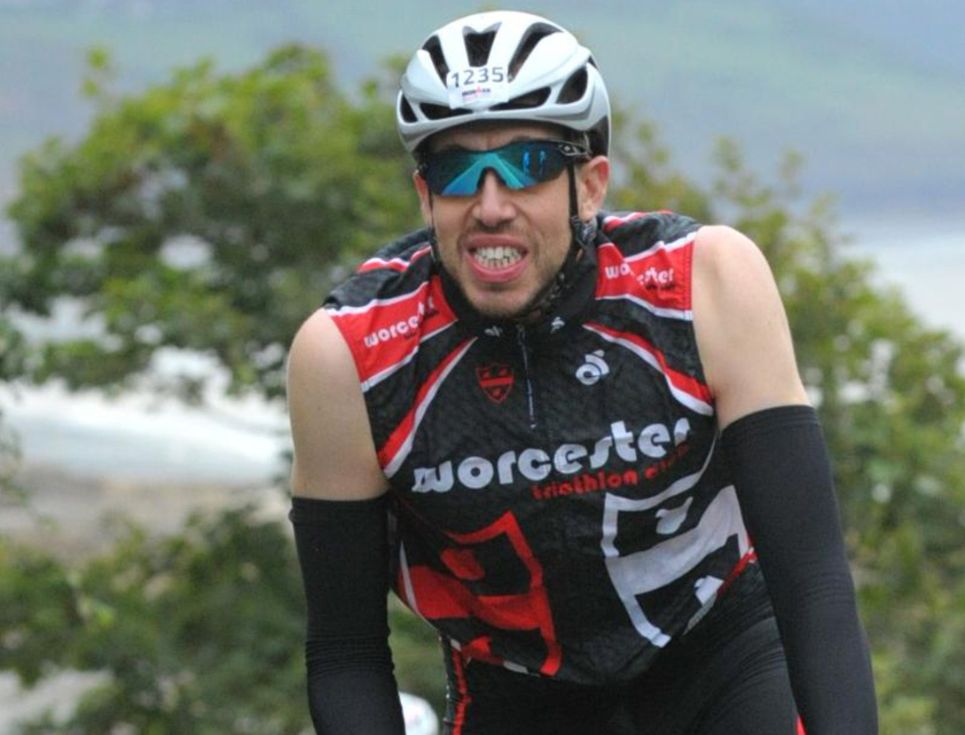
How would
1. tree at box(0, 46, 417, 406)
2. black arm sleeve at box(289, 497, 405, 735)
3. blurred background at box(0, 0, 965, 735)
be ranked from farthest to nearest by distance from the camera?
tree at box(0, 46, 417, 406)
blurred background at box(0, 0, 965, 735)
black arm sleeve at box(289, 497, 405, 735)

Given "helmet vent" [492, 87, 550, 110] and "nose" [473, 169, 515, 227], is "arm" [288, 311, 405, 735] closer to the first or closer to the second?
"nose" [473, 169, 515, 227]

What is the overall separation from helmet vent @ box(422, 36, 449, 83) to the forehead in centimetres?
9

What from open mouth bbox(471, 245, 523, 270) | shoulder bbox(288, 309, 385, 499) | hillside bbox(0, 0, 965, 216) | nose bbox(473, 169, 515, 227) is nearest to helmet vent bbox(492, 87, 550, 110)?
nose bbox(473, 169, 515, 227)

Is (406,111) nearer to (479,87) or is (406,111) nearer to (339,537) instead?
(479,87)

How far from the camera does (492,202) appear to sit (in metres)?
3.20

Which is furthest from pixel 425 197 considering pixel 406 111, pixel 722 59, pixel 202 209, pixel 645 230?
pixel 722 59

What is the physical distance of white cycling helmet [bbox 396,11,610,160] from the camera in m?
3.23

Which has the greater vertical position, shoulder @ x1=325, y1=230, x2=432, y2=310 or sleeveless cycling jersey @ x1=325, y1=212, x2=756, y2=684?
shoulder @ x1=325, y1=230, x2=432, y2=310

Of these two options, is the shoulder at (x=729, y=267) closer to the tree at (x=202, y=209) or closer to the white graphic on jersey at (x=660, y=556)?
the white graphic on jersey at (x=660, y=556)

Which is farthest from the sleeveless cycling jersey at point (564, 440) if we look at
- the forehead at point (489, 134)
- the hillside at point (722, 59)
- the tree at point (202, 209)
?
the hillside at point (722, 59)

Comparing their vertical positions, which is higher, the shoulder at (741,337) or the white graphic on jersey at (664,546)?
the shoulder at (741,337)

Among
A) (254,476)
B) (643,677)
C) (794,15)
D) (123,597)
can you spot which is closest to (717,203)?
(123,597)

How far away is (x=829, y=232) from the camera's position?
7.73 meters

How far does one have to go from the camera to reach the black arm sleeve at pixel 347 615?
132 inches
